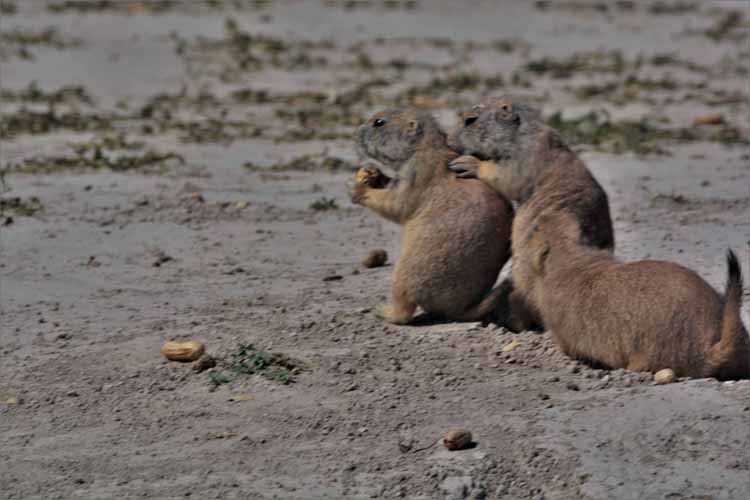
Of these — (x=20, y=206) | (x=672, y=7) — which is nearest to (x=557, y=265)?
(x=20, y=206)

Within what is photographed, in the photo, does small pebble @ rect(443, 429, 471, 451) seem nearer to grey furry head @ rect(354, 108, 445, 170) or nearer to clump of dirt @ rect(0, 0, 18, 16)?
grey furry head @ rect(354, 108, 445, 170)

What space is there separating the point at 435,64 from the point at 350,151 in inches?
184

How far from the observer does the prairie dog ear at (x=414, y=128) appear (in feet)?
22.2

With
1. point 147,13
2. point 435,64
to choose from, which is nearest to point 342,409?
point 435,64

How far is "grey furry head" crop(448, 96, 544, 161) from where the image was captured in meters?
6.57

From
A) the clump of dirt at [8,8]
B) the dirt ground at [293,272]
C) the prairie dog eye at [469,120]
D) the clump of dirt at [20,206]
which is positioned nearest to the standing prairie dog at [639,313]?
the dirt ground at [293,272]

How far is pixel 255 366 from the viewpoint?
5.83 m

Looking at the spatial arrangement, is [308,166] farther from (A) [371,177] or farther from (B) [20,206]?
(A) [371,177]

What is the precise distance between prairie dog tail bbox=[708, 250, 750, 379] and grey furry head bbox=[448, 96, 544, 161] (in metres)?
1.39

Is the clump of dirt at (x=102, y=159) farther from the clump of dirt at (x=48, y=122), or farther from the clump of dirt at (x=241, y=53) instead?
the clump of dirt at (x=241, y=53)

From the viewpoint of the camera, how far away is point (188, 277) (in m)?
7.53

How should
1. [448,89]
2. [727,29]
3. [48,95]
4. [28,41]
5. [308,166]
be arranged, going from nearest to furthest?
[308,166] < [48,95] < [448,89] < [28,41] < [727,29]

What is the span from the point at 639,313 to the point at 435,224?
4.04 feet

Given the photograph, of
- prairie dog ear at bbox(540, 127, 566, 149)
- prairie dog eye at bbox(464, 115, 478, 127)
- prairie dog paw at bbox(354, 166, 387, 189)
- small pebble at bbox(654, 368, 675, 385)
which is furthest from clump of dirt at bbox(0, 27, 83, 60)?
small pebble at bbox(654, 368, 675, 385)
